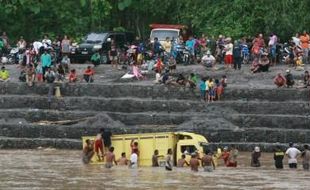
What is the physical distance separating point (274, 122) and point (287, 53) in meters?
9.04

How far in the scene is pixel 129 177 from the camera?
30844 millimetres

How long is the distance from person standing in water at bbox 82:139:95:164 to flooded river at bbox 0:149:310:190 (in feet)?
1.34

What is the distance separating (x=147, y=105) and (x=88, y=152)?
837 centimetres

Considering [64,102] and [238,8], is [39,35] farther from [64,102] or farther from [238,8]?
[64,102]

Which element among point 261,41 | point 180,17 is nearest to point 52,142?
point 261,41

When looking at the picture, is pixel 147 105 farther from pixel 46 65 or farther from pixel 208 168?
pixel 208 168

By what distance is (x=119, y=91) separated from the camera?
146 feet

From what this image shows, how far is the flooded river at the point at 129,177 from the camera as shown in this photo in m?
28.7

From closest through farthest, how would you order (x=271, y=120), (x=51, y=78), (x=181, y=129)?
(x=181, y=129) < (x=271, y=120) < (x=51, y=78)

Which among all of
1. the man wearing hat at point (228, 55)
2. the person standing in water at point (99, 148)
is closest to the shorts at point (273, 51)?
the man wearing hat at point (228, 55)

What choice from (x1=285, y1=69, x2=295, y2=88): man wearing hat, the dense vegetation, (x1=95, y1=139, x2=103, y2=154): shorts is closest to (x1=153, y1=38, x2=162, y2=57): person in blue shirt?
the dense vegetation

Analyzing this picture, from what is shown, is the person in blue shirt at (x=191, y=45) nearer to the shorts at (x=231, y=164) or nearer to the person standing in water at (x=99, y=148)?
the person standing in water at (x=99, y=148)

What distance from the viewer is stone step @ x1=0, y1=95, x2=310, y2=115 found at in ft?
134

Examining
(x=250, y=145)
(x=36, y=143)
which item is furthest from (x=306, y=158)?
(x=36, y=143)
